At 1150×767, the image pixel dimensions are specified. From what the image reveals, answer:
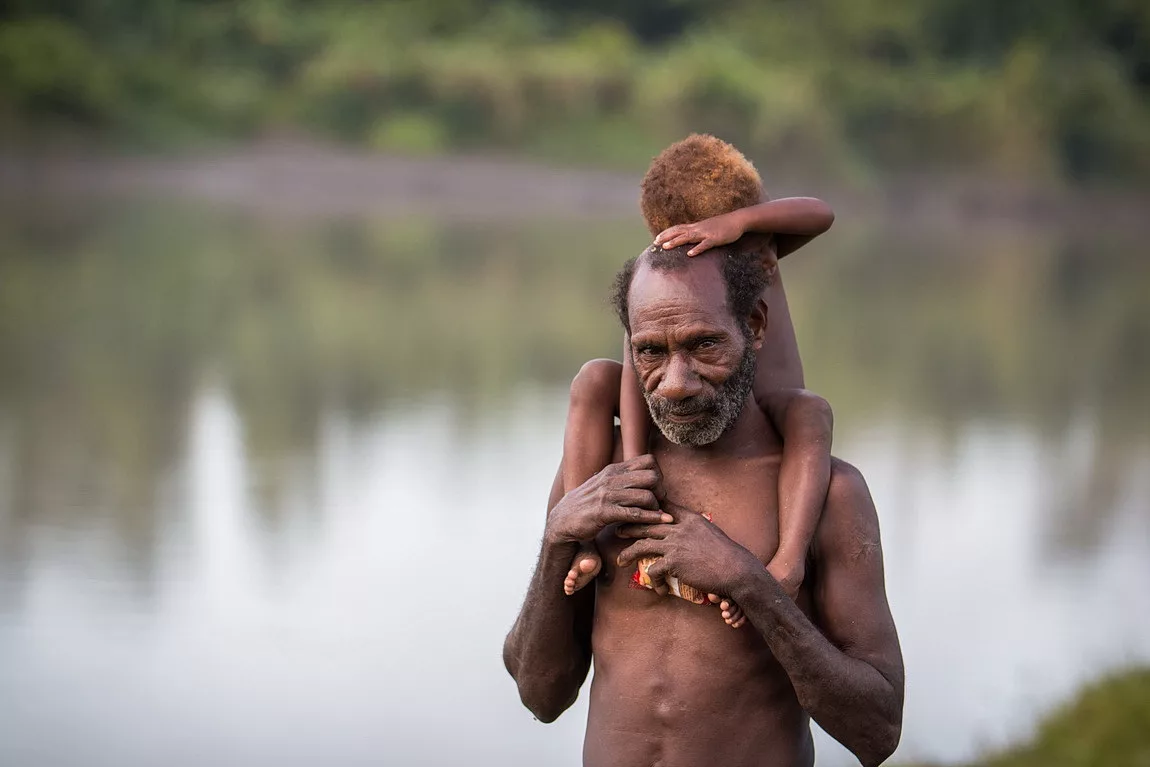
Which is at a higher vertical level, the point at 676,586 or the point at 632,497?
the point at 632,497

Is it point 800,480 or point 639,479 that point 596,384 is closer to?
point 639,479

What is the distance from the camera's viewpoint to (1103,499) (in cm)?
1026

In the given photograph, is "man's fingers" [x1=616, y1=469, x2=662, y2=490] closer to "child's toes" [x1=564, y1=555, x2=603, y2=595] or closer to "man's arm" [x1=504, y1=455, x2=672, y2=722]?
"man's arm" [x1=504, y1=455, x2=672, y2=722]

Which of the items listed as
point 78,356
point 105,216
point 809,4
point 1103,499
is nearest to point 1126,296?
point 1103,499

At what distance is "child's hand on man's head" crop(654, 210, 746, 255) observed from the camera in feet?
7.70

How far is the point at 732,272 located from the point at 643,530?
1.38ft

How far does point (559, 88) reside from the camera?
31.8 m

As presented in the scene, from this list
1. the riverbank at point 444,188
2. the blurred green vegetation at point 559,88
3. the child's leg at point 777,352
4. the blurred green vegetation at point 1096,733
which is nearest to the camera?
the child's leg at point 777,352

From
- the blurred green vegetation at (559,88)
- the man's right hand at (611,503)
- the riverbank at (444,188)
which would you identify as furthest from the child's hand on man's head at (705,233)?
the blurred green vegetation at (559,88)

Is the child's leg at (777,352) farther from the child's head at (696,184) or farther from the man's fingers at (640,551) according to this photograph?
the man's fingers at (640,551)

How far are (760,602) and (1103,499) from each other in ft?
28.5

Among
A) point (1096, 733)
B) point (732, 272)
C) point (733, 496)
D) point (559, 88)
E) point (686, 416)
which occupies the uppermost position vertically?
point (559, 88)

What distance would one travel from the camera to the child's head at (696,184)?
2.47 meters

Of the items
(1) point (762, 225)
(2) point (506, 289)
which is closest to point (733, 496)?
(1) point (762, 225)
